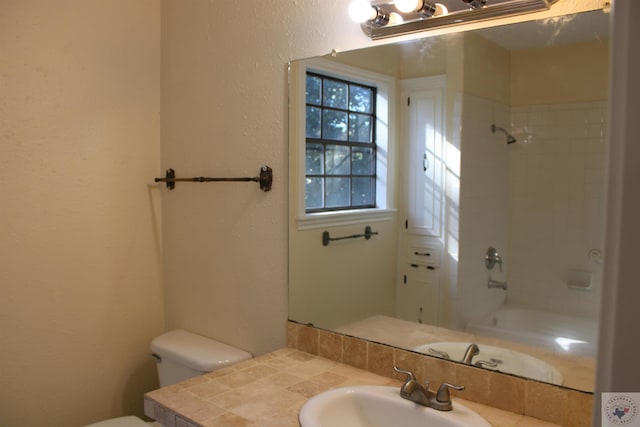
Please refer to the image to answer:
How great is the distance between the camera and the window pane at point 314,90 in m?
1.65

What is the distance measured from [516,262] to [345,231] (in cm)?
55

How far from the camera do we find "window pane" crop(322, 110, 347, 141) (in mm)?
1623

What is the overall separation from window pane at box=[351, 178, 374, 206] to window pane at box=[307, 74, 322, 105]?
0.31 metres

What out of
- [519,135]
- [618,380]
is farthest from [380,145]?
[618,380]

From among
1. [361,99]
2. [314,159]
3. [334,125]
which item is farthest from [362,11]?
[314,159]

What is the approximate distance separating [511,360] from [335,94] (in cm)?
96

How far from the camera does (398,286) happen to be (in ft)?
4.90

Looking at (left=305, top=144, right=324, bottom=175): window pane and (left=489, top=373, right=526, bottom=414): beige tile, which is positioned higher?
(left=305, top=144, right=324, bottom=175): window pane

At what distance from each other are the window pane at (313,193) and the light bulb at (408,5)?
61cm

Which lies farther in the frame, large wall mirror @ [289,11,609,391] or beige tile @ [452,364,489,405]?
beige tile @ [452,364,489,405]

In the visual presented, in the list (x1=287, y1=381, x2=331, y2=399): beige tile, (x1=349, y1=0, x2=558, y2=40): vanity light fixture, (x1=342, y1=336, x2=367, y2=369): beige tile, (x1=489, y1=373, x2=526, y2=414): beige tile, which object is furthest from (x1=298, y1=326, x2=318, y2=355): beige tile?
(x1=349, y1=0, x2=558, y2=40): vanity light fixture

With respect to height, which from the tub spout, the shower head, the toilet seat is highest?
the shower head

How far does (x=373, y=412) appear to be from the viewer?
130 cm

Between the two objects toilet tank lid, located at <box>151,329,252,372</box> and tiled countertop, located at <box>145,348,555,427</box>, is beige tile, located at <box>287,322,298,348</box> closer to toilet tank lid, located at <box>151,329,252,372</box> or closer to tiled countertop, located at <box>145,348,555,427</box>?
tiled countertop, located at <box>145,348,555,427</box>
